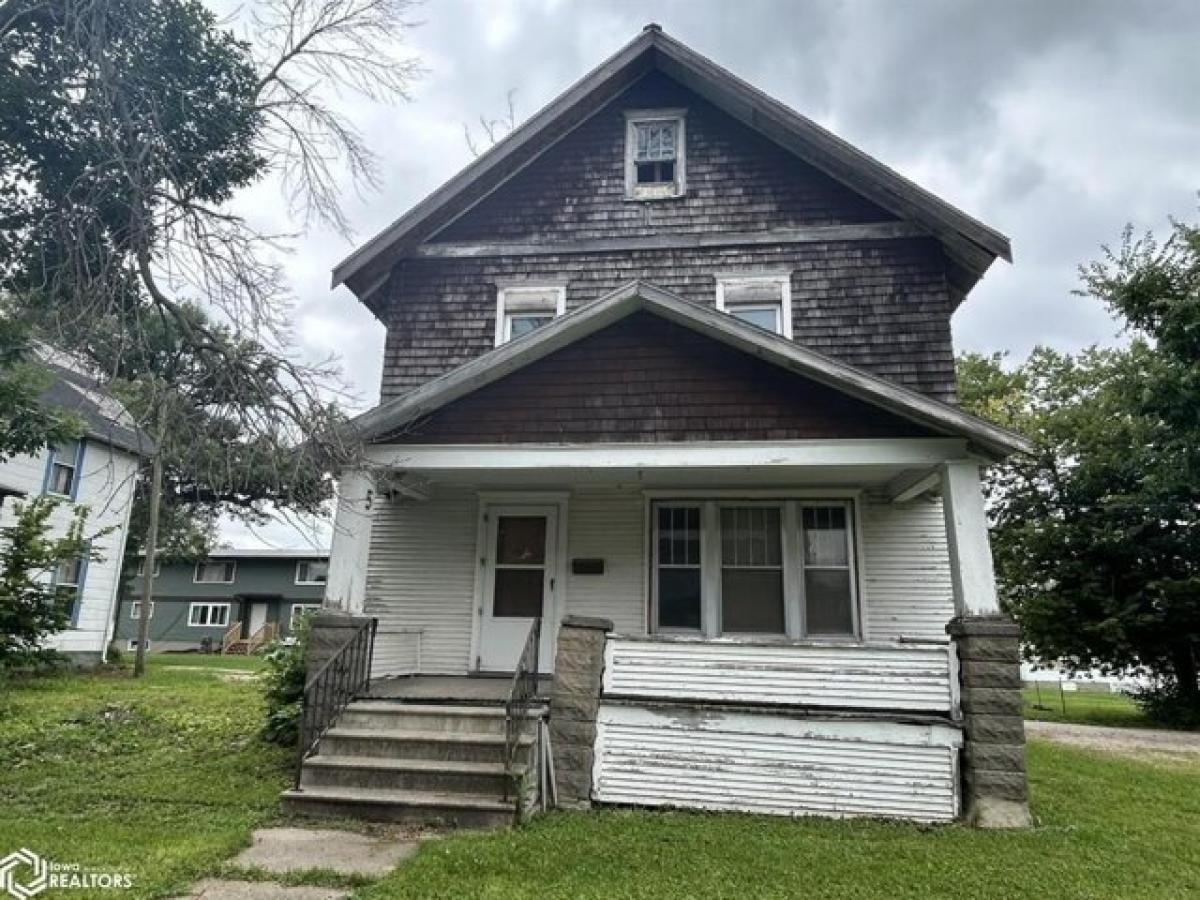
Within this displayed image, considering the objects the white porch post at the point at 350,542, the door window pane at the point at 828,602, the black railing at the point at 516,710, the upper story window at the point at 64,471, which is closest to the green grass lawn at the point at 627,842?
the black railing at the point at 516,710

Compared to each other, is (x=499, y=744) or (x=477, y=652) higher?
(x=477, y=652)

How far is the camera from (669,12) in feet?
35.0

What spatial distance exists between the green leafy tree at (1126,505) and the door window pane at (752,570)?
8.11 meters

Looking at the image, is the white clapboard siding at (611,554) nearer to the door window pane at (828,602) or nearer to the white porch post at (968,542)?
the door window pane at (828,602)

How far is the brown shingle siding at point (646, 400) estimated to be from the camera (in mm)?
6652

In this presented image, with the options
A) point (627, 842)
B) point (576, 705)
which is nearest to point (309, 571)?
point (576, 705)

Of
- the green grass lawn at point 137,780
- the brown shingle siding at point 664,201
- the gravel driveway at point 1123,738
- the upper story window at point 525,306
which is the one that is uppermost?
the brown shingle siding at point 664,201

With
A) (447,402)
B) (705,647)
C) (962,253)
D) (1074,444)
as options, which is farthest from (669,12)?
(1074,444)

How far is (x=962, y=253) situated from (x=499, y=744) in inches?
294

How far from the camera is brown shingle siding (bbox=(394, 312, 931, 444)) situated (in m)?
6.65

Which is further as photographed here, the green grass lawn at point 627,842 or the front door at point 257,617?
the front door at point 257,617

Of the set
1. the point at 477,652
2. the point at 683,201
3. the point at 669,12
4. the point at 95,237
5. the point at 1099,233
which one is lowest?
the point at 477,652

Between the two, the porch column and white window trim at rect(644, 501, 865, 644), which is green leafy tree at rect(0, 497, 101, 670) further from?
the porch column

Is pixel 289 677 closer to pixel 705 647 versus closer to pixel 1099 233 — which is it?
pixel 705 647
